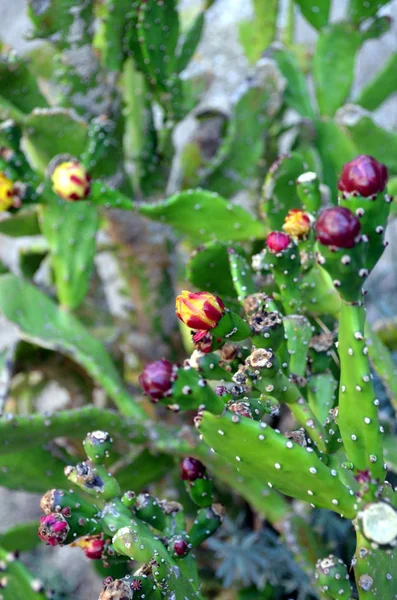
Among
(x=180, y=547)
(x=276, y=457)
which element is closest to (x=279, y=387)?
(x=276, y=457)

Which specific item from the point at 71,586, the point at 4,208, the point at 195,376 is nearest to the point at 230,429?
the point at 195,376

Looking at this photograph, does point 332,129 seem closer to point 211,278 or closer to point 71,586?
point 211,278

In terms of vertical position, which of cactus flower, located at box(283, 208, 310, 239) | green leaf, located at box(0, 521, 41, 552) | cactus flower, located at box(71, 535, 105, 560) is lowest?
green leaf, located at box(0, 521, 41, 552)

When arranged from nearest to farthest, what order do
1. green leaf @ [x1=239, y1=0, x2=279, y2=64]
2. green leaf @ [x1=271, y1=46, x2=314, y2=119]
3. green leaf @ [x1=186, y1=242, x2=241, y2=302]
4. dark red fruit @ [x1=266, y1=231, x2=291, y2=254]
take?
dark red fruit @ [x1=266, y1=231, x2=291, y2=254]
green leaf @ [x1=186, y1=242, x2=241, y2=302]
green leaf @ [x1=271, y1=46, x2=314, y2=119]
green leaf @ [x1=239, y1=0, x2=279, y2=64]

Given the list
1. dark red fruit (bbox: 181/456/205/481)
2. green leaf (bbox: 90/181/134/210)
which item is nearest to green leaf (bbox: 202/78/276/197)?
green leaf (bbox: 90/181/134/210)

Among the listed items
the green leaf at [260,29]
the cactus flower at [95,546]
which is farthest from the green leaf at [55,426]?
the green leaf at [260,29]

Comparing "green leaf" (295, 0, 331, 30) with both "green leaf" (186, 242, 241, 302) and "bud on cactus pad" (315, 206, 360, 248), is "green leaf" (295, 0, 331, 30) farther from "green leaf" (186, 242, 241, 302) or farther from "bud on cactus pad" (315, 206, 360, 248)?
"bud on cactus pad" (315, 206, 360, 248)

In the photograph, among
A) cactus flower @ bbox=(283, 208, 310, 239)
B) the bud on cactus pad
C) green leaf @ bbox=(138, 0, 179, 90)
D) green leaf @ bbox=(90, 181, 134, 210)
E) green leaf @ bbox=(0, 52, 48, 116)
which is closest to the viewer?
the bud on cactus pad
